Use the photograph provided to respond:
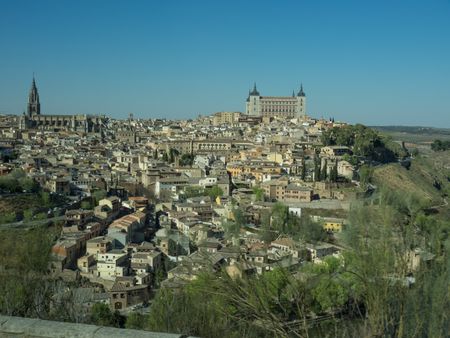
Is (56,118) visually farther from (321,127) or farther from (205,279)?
(205,279)

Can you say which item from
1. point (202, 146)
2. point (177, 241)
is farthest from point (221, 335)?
point (202, 146)

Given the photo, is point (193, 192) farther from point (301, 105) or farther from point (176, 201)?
point (301, 105)

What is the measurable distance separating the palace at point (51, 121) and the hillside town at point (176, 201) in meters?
7.62

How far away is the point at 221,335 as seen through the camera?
3797mm

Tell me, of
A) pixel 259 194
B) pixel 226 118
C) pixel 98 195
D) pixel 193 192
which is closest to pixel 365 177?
pixel 259 194

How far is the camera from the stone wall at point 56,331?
2348 mm

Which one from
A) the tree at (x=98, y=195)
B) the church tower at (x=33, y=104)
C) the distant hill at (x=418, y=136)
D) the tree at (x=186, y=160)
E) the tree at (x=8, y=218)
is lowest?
the tree at (x=8, y=218)

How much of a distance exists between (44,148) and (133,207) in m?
14.6

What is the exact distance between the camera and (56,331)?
2393mm

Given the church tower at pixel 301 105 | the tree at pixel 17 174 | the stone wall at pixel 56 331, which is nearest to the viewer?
the stone wall at pixel 56 331

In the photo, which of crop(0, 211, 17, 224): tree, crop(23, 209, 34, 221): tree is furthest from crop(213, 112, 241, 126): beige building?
crop(0, 211, 17, 224): tree

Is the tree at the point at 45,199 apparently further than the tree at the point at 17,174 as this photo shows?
No

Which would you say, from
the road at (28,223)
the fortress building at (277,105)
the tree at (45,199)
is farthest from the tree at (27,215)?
the fortress building at (277,105)

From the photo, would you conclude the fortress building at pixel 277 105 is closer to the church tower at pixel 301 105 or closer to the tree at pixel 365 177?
the church tower at pixel 301 105
